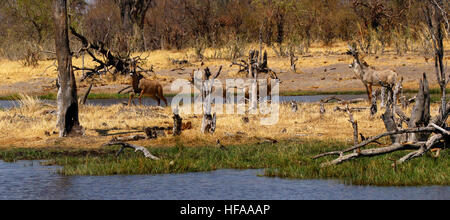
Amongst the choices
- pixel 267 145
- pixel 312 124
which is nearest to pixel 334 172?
pixel 267 145

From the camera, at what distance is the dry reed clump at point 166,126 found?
1664 centimetres

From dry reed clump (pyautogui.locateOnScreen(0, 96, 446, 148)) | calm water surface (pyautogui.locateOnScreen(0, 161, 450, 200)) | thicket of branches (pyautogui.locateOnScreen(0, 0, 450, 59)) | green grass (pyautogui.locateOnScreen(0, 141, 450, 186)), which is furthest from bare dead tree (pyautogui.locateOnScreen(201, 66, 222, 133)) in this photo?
thicket of branches (pyautogui.locateOnScreen(0, 0, 450, 59))

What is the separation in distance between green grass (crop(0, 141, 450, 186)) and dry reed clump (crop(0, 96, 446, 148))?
101cm

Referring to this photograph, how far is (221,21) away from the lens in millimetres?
44531

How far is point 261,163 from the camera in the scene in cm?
1333

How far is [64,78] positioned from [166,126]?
391 centimetres

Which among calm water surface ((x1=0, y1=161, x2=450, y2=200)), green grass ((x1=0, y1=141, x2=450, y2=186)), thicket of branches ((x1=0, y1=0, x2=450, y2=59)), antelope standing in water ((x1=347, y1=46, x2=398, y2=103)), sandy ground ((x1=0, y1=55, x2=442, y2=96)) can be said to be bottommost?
calm water surface ((x1=0, y1=161, x2=450, y2=200))

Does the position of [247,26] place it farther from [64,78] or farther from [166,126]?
[64,78]

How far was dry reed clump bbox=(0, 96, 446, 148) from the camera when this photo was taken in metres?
16.6

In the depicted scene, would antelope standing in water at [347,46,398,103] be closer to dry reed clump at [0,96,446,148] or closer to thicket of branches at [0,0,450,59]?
dry reed clump at [0,96,446,148]

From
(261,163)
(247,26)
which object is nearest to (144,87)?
(261,163)

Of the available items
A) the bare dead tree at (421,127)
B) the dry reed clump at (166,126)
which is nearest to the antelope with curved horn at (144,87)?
the dry reed clump at (166,126)

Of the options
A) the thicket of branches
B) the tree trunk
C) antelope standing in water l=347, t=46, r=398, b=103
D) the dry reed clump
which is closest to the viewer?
the tree trunk
